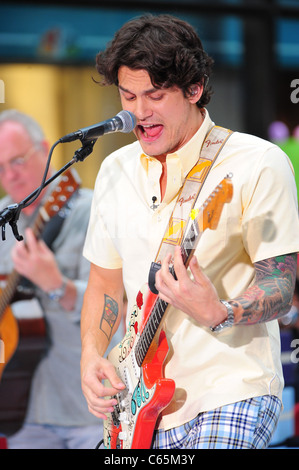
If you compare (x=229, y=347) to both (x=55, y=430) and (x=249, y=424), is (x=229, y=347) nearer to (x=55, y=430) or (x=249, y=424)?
(x=249, y=424)

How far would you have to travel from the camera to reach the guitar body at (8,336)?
12.4ft

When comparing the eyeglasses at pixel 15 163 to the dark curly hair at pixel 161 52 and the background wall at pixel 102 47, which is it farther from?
the dark curly hair at pixel 161 52

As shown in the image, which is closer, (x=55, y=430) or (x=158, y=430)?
(x=158, y=430)

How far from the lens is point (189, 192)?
6.98 ft

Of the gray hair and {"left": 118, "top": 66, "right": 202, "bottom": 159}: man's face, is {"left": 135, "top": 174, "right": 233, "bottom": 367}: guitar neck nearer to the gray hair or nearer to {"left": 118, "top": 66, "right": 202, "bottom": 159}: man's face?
{"left": 118, "top": 66, "right": 202, "bottom": 159}: man's face

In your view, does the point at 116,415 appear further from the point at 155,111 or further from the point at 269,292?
the point at 155,111

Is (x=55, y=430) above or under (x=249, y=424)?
under

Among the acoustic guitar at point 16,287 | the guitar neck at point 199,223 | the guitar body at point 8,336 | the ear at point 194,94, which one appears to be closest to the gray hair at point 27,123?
the acoustic guitar at point 16,287

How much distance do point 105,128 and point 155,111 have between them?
274mm

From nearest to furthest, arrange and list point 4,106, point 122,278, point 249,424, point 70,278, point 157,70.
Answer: point 249,424 → point 157,70 → point 122,278 → point 70,278 → point 4,106

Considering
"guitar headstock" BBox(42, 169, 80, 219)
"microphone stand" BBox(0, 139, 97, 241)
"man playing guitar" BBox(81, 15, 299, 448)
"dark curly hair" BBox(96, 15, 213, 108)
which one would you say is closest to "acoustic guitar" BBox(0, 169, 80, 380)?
"guitar headstock" BBox(42, 169, 80, 219)

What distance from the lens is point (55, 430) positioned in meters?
3.79
